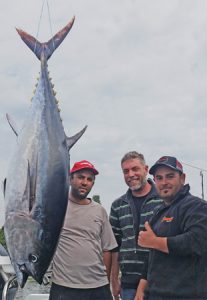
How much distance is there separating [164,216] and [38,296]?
2.17 m

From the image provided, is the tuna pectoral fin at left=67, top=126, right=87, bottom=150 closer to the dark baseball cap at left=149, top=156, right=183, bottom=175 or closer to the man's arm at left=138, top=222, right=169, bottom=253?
the dark baseball cap at left=149, top=156, right=183, bottom=175

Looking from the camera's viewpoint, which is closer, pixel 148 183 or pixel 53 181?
pixel 53 181

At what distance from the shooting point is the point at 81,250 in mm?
3582

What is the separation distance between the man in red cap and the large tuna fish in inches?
34.8

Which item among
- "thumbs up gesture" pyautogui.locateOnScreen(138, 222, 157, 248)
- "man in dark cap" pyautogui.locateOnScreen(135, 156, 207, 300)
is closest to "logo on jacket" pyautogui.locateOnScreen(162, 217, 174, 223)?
"man in dark cap" pyautogui.locateOnScreen(135, 156, 207, 300)

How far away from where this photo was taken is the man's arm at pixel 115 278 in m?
3.92

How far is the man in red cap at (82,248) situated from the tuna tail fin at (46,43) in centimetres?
102

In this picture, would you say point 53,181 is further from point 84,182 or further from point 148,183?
point 148,183

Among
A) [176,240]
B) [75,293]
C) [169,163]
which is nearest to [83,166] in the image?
[169,163]

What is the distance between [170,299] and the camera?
112 inches

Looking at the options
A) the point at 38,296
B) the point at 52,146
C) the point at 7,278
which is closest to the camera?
the point at 52,146

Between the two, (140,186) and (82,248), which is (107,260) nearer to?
(82,248)

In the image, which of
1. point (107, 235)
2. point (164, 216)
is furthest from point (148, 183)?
point (164, 216)

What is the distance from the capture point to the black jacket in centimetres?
279
